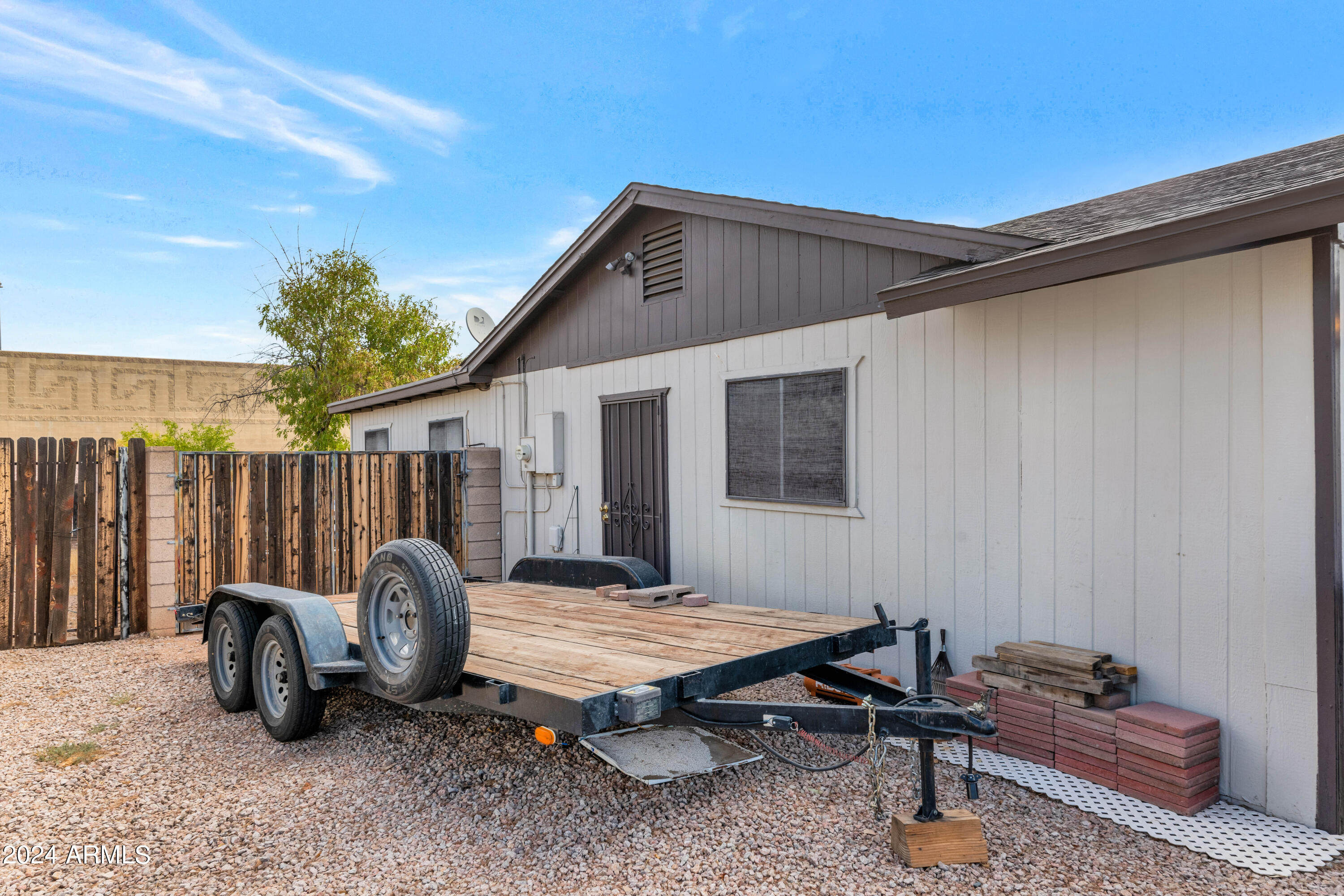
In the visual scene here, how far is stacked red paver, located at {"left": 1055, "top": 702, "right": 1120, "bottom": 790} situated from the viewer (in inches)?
131

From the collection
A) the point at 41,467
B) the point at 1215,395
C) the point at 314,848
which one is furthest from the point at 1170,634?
the point at 41,467

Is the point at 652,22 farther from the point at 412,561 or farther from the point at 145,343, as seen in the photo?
the point at 145,343

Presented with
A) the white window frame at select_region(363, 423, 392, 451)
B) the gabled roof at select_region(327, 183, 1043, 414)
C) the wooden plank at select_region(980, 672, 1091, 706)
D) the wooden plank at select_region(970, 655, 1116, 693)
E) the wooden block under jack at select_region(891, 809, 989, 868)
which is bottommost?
the wooden block under jack at select_region(891, 809, 989, 868)

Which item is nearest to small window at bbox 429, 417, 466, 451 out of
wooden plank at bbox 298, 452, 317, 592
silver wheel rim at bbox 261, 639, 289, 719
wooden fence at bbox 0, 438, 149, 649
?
wooden plank at bbox 298, 452, 317, 592

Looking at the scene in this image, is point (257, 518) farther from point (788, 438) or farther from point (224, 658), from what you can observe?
point (788, 438)

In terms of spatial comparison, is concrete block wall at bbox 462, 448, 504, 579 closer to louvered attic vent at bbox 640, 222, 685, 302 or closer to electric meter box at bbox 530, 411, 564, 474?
electric meter box at bbox 530, 411, 564, 474

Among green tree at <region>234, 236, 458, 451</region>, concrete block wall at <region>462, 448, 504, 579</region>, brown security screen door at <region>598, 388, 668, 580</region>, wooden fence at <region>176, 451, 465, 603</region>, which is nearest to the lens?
brown security screen door at <region>598, 388, 668, 580</region>

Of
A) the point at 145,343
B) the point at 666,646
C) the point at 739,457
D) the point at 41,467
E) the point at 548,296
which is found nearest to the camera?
the point at 666,646

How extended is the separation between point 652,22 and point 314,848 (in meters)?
11.4

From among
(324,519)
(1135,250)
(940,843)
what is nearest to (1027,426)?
(1135,250)

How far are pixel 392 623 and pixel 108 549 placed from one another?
17.5 feet

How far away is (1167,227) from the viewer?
3.07 meters

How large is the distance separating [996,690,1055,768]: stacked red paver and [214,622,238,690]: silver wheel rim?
4607 millimetres

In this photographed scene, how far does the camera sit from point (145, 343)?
115ft
